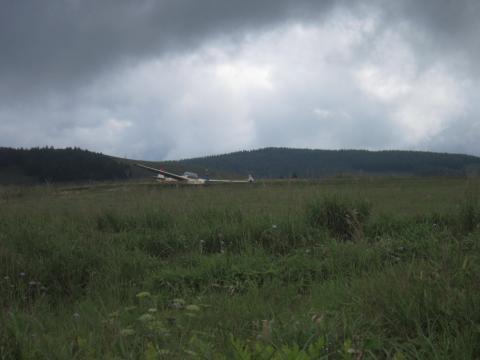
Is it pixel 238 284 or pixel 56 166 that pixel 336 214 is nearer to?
pixel 238 284

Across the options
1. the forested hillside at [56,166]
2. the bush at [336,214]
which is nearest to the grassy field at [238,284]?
the bush at [336,214]

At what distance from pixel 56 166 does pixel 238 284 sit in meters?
102

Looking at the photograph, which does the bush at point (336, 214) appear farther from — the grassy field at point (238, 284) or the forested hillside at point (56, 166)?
the forested hillside at point (56, 166)

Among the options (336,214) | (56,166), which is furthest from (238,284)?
(56,166)

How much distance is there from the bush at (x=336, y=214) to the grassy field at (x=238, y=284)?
3 centimetres

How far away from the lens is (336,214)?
22.8 ft

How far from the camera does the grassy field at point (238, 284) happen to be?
258 centimetres

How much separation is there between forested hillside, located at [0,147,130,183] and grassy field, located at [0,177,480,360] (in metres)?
84.3

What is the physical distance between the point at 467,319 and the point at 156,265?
148 inches

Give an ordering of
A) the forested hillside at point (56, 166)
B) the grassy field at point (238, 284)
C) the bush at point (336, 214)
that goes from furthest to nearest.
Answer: the forested hillside at point (56, 166), the bush at point (336, 214), the grassy field at point (238, 284)

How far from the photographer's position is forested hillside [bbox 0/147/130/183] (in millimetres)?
91375

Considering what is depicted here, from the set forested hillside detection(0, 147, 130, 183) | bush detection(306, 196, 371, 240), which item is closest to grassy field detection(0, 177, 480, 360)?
bush detection(306, 196, 371, 240)

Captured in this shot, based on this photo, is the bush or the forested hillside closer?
the bush

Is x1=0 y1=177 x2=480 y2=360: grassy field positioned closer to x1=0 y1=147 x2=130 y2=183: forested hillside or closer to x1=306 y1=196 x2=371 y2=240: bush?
x1=306 y1=196 x2=371 y2=240: bush
